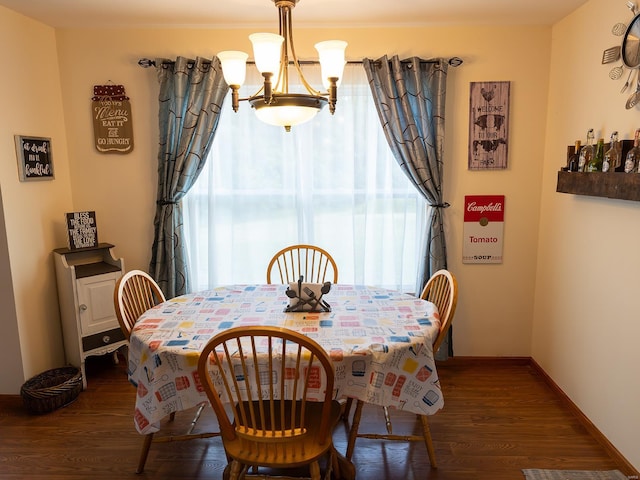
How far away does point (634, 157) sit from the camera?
2.00m

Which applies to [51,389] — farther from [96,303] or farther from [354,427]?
[354,427]

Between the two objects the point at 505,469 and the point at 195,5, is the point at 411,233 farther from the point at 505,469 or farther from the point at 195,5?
the point at 195,5

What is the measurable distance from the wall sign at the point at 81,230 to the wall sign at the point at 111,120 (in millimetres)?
497

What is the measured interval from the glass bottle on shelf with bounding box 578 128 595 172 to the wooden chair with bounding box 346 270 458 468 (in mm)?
949

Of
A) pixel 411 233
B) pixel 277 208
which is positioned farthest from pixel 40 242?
pixel 411 233

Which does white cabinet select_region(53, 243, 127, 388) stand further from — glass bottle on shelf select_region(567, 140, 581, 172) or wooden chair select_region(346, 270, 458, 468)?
glass bottle on shelf select_region(567, 140, 581, 172)

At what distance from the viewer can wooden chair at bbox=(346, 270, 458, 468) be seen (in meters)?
2.07

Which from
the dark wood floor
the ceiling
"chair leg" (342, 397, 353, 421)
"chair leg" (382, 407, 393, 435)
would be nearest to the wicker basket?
the dark wood floor

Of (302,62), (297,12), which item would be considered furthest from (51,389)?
(297,12)

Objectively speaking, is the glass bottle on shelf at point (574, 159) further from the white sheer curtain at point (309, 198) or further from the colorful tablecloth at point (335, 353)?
the colorful tablecloth at point (335, 353)

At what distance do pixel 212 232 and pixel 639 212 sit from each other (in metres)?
2.53

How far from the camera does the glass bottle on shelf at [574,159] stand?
2.49 metres

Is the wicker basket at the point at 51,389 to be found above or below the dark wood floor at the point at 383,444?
above

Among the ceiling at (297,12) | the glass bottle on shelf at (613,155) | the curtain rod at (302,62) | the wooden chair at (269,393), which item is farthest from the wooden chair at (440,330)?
the ceiling at (297,12)
